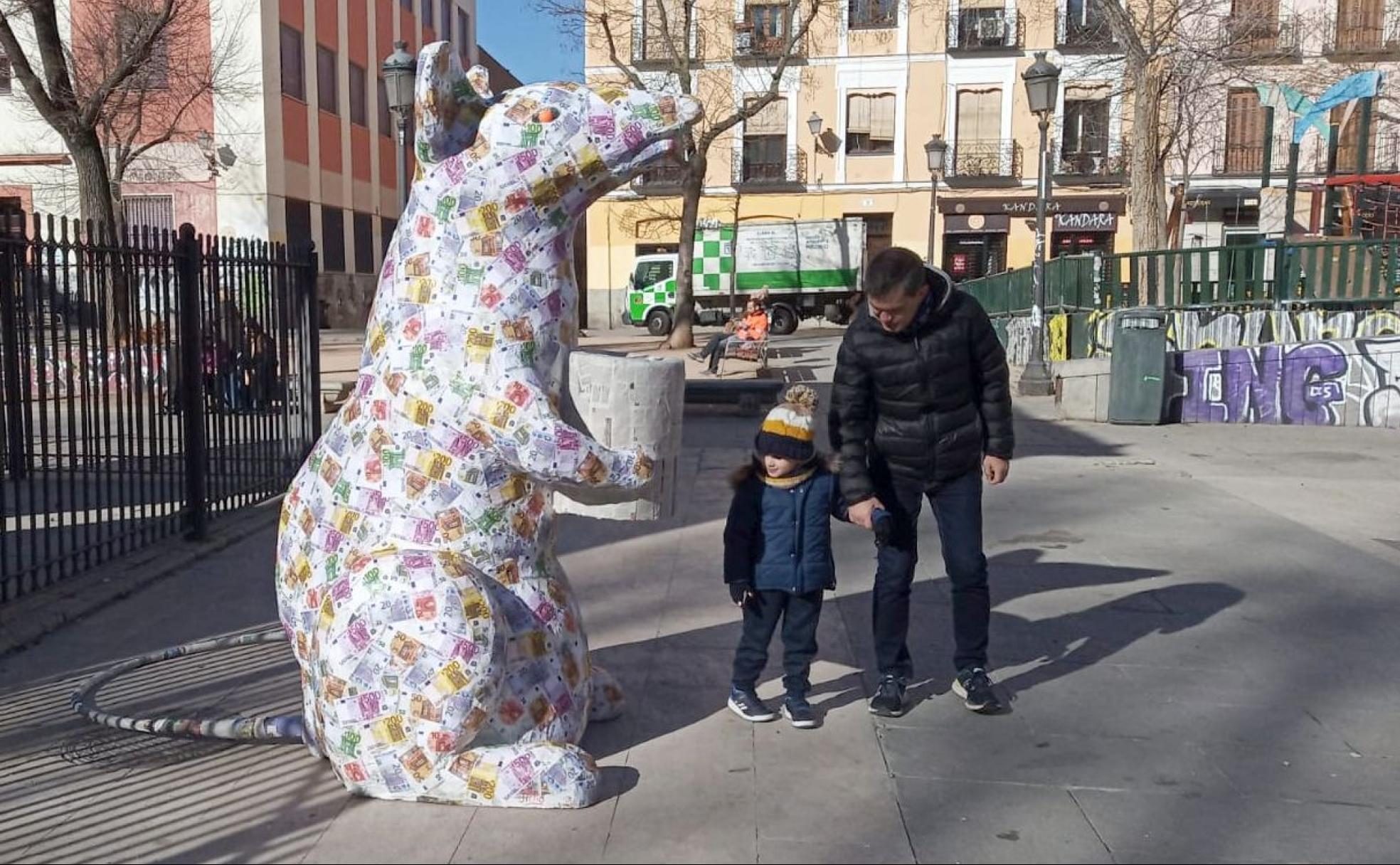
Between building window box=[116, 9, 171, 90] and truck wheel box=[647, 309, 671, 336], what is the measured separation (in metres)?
13.5

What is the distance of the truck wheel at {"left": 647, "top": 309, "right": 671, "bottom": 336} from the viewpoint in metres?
31.8

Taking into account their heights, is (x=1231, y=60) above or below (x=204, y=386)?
above

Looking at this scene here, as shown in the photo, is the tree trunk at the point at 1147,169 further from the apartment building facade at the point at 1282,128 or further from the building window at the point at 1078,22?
the building window at the point at 1078,22

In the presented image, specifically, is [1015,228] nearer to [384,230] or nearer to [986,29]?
[986,29]

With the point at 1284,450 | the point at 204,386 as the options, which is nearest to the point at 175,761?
the point at 204,386

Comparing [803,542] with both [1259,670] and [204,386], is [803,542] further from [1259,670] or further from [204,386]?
[204,386]

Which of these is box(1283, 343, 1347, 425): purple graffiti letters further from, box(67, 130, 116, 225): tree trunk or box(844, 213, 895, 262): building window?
box(844, 213, 895, 262): building window

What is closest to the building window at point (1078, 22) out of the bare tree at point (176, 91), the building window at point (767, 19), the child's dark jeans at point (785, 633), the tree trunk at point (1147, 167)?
the building window at point (767, 19)

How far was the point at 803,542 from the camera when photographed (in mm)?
3955

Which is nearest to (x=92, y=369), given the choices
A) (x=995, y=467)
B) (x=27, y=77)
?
(x=995, y=467)

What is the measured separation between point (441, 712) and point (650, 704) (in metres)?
1.28

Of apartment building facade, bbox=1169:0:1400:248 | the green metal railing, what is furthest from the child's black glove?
apartment building facade, bbox=1169:0:1400:248

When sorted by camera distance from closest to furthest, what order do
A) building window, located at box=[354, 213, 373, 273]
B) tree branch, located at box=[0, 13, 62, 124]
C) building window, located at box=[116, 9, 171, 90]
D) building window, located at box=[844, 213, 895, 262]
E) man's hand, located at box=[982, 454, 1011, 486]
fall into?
1. man's hand, located at box=[982, 454, 1011, 486]
2. tree branch, located at box=[0, 13, 62, 124]
3. building window, located at box=[116, 9, 171, 90]
4. building window, located at box=[354, 213, 373, 273]
5. building window, located at box=[844, 213, 895, 262]

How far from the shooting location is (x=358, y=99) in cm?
3247
